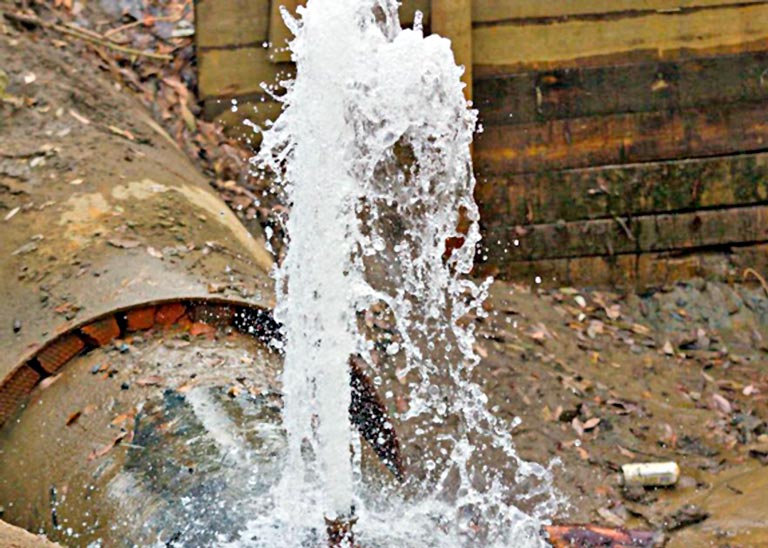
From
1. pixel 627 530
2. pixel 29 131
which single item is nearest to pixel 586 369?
pixel 627 530

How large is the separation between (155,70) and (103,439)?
3086 millimetres

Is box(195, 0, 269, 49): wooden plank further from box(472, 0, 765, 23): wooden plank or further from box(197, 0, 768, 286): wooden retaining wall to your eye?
box(472, 0, 765, 23): wooden plank

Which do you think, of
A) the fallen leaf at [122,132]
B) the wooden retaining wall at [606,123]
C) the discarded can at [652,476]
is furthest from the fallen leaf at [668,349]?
the fallen leaf at [122,132]

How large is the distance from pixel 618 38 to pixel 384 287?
68.9 inches

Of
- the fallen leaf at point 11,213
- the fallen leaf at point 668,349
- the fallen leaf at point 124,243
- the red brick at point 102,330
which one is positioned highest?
the fallen leaf at point 11,213

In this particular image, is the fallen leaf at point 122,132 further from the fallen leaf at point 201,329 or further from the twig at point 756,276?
the twig at point 756,276

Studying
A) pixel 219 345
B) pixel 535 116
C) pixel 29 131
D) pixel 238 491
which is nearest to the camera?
pixel 238 491

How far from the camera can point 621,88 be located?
6234 millimetres

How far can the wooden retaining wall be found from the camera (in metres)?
6.10

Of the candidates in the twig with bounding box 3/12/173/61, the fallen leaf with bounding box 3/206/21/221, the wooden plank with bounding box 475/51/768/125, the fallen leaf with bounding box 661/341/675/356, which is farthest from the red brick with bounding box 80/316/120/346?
the fallen leaf with bounding box 661/341/675/356

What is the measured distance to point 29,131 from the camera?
4.94 metres

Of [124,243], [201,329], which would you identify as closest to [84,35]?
[124,243]

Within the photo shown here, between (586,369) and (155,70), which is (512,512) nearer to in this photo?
(586,369)

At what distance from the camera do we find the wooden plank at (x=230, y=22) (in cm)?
605
